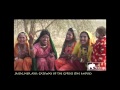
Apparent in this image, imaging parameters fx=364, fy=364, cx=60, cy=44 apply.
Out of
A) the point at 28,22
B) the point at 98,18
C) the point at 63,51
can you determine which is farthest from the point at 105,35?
the point at 28,22

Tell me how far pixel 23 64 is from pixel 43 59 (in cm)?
30

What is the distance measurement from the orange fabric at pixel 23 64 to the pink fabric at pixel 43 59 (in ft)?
0.44

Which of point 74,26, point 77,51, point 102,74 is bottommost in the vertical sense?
point 102,74

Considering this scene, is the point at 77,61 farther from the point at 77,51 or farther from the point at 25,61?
the point at 25,61

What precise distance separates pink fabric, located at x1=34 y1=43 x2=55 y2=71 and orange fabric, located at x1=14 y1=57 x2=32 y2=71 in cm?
13

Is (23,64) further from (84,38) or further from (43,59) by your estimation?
(84,38)

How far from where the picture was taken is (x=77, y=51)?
211 inches

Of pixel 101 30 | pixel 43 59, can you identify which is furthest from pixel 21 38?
pixel 101 30

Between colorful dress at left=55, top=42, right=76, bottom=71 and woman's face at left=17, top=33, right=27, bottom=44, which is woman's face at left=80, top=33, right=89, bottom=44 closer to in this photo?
colorful dress at left=55, top=42, right=76, bottom=71

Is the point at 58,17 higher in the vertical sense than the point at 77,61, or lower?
higher

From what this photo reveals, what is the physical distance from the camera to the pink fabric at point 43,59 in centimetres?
533

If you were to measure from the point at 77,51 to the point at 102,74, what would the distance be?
0.50 metres

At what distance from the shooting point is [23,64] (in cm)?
536

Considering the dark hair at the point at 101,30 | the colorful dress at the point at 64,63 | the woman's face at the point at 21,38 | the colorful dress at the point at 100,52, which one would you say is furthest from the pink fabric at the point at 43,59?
the dark hair at the point at 101,30
